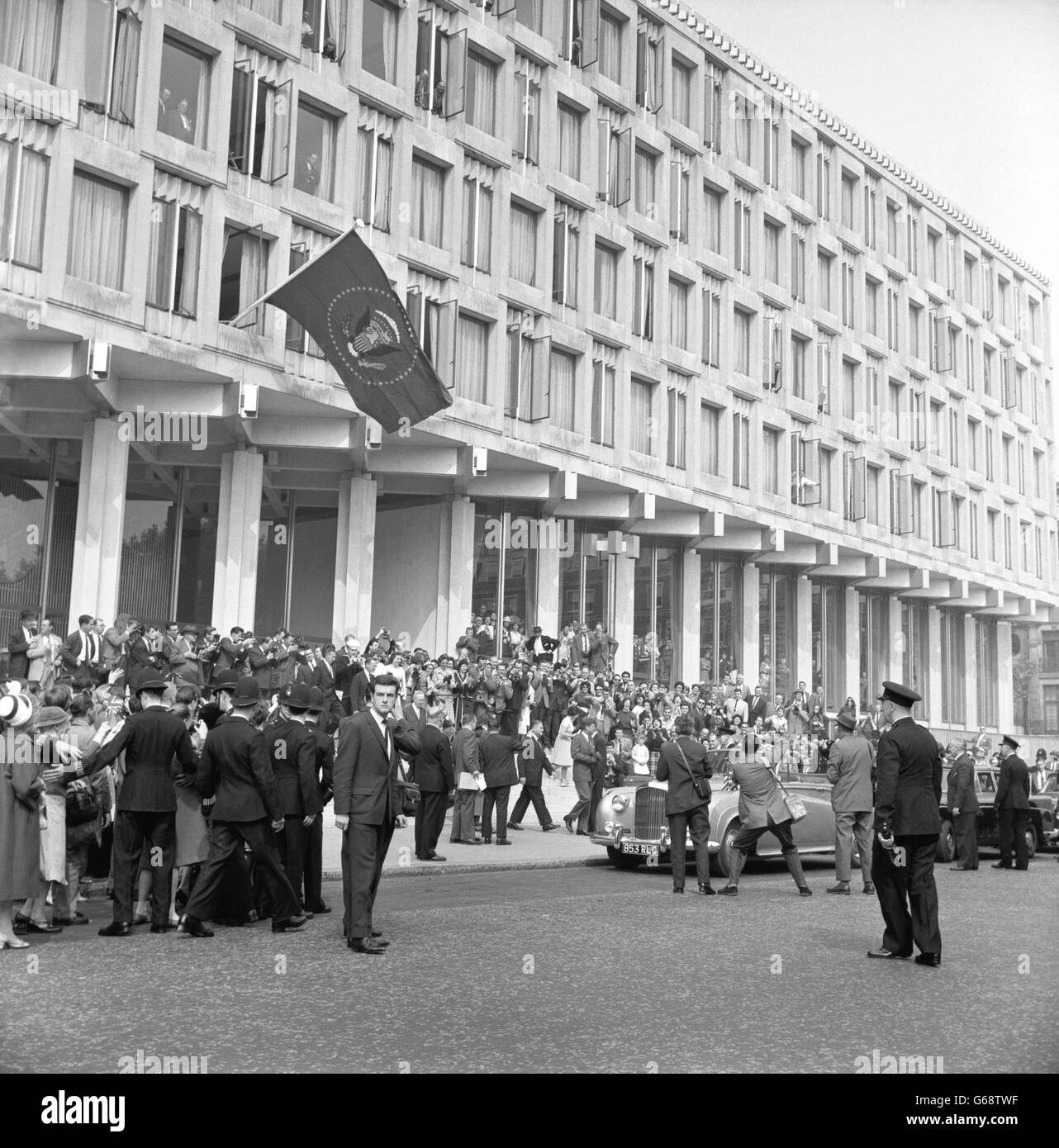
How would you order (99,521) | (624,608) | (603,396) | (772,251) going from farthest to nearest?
(772,251) → (624,608) → (603,396) → (99,521)

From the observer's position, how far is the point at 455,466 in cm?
3009

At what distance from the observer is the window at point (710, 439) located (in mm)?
38156

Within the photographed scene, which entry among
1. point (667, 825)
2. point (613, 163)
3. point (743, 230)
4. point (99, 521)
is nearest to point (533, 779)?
point (667, 825)

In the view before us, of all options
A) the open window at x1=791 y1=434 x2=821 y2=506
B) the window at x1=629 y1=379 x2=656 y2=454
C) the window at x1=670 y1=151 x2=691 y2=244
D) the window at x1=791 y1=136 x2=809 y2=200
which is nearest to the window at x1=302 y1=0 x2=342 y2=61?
the window at x1=629 y1=379 x2=656 y2=454

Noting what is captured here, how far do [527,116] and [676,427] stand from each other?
9.60 metres

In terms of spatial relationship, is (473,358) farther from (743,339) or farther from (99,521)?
(743,339)

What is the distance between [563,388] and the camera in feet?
110

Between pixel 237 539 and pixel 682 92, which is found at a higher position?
pixel 682 92

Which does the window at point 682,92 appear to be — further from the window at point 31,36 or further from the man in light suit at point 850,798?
the man in light suit at point 850,798

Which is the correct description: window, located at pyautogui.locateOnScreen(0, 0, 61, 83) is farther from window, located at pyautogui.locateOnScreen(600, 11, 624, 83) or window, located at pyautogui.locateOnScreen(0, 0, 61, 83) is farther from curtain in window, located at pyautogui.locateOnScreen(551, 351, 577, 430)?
window, located at pyautogui.locateOnScreen(600, 11, 624, 83)

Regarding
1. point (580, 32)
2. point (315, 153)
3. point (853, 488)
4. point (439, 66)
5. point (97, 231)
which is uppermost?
point (580, 32)

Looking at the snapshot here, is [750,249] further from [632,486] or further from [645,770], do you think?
[645,770]

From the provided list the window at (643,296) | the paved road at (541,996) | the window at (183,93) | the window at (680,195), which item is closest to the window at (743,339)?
the window at (680,195)

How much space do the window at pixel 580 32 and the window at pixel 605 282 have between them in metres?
5.12
